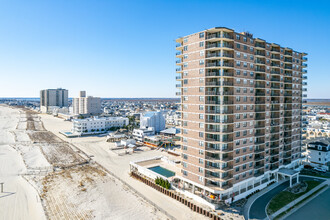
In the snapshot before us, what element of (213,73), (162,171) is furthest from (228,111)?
(162,171)

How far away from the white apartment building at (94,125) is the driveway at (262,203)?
339 feet

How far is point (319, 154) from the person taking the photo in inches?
2613

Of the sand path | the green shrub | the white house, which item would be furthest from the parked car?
the sand path

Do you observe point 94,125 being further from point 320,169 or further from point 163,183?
point 320,169

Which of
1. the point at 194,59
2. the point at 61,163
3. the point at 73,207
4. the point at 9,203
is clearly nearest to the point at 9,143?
the point at 61,163

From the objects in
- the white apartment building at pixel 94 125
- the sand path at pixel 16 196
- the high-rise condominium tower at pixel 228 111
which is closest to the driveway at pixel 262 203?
the high-rise condominium tower at pixel 228 111

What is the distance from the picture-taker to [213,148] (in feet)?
138

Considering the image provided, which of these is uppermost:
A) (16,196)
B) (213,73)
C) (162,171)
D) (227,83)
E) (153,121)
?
(213,73)

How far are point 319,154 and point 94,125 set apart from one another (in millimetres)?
111623

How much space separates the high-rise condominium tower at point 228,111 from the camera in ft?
135

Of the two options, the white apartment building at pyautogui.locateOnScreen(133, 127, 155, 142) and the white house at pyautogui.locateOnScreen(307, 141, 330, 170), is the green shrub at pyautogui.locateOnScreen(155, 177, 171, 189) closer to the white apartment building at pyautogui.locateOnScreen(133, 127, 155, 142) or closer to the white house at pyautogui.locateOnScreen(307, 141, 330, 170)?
the white house at pyautogui.locateOnScreen(307, 141, 330, 170)

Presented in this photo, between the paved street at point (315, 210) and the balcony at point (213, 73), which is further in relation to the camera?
the balcony at point (213, 73)

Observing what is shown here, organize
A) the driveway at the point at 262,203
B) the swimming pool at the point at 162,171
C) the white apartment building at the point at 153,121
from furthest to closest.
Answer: the white apartment building at the point at 153,121, the swimming pool at the point at 162,171, the driveway at the point at 262,203

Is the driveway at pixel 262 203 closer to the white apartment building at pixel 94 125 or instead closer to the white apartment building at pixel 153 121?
the white apartment building at pixel 153 121
